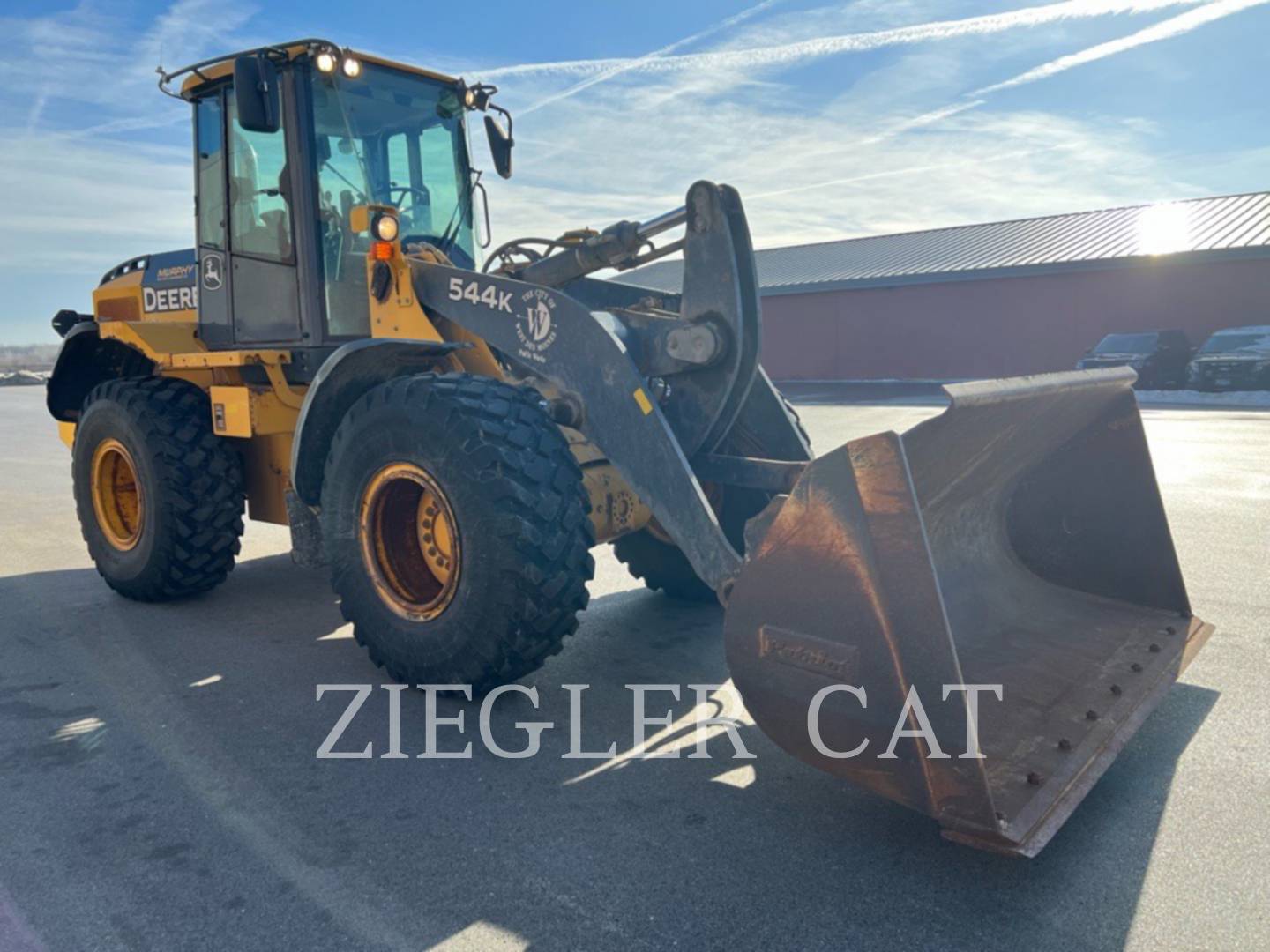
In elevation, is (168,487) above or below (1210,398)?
above

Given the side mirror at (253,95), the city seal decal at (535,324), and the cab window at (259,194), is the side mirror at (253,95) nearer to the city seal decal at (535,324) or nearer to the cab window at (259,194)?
the cab window at (259,194)

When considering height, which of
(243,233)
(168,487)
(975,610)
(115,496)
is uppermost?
(243,233)

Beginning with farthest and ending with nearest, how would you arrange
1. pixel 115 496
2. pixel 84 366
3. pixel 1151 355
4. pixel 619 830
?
pixel 1151 355 → pixel 84 366 → pixel 115 496 → pixel 619 830

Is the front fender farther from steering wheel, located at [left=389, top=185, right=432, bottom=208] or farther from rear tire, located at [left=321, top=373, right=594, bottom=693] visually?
steering wheel, located at [left=389, top=185, right=432, bottom=208]

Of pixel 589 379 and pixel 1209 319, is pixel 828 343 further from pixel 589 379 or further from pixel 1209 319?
pixel 589 379

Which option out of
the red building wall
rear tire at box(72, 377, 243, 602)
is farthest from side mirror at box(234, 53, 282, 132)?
the red building wall

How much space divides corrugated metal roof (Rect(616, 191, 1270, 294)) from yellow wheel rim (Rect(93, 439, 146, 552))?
19622mm

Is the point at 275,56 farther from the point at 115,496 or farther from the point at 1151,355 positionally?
the point at 1151,355

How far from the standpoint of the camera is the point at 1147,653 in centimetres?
377

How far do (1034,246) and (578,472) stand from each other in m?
27.2

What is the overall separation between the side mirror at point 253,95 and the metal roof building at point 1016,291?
75.7ft

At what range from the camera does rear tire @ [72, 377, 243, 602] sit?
5434 mm

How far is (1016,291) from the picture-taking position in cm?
2611

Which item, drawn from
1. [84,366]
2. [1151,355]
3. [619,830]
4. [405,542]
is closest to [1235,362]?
[1151,355]
